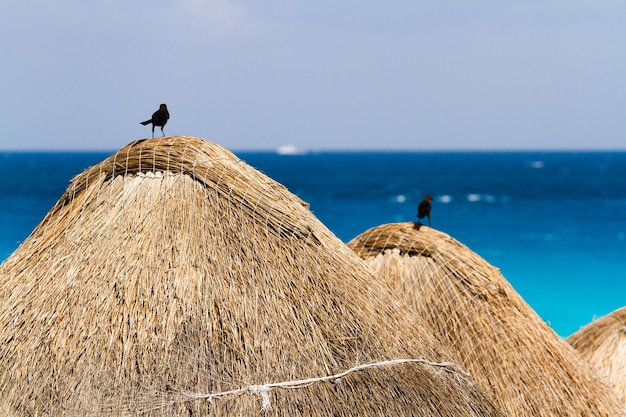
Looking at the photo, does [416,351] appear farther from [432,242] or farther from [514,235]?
[514,235]

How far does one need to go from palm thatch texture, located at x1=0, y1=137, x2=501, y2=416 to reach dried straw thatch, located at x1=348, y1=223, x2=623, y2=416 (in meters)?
1.19

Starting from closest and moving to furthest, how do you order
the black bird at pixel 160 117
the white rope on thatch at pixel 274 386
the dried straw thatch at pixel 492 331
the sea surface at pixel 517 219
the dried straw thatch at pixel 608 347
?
the white rope on thatch at pixel 274 386
the black bird at pixel 160 117
the dried straw thatch at pixel 492 331
the dried straw thatch at pixel 608 347
the sea surface at pixel 517 219

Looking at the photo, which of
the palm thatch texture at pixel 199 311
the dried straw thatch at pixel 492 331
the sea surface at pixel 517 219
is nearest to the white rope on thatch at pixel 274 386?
the palm thatch texture at pixel 199 311

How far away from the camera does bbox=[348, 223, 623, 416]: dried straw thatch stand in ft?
27.3

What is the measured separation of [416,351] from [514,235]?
43200 millimetres

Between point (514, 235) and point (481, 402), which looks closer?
point (481, 402)

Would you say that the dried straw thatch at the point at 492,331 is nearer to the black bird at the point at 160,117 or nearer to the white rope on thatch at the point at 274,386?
the white rope on thatch at the point at 274,386

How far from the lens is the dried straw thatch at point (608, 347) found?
10305mm

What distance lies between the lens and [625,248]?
145 ft

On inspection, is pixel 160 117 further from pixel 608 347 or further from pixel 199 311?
pixel 608 347

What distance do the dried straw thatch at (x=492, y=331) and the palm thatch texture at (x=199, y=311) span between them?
1.19 meters

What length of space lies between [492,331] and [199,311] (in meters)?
3.29

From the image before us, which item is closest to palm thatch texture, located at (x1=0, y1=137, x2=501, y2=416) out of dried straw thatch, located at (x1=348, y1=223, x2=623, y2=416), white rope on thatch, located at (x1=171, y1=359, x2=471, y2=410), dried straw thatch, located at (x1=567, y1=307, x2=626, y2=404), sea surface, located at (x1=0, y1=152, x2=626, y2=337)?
white rope on thatch, located at (x1=171, y1=359, x2=471, y2=410)

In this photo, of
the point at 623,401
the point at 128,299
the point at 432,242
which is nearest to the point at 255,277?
the point at 128,299
